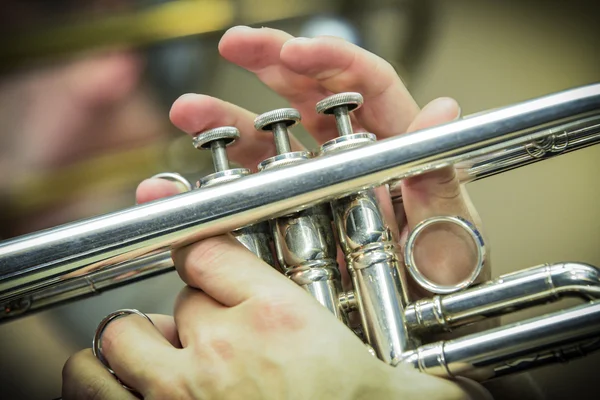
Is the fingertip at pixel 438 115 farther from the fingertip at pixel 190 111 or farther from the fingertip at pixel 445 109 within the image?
the fingertip at pixel 190 111

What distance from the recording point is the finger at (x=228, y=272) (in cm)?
44

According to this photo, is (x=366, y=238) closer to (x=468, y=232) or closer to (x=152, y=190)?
(x=468, y=232)

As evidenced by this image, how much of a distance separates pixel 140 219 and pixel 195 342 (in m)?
0.11

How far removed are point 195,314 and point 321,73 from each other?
10.7 inches

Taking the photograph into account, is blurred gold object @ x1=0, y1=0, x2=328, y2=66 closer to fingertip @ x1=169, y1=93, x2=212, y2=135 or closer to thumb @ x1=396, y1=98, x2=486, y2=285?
fingertip @ x1=169, y1=93, x2=212, y2=135

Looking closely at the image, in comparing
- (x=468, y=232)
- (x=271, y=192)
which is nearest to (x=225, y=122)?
(x=271, y=192)

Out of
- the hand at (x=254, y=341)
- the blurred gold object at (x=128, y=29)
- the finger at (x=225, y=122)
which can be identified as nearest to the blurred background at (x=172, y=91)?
the blurred gold object at (x=128, y=29)

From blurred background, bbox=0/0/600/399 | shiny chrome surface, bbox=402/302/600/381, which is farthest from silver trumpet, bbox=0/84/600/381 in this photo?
blurred background, bbox=0/0/600/399

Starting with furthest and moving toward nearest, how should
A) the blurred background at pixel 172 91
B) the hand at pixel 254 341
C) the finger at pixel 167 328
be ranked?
the blurred background at pixel 172 91 < the finger at pixel 167 328 < the hand at pixel 254 341

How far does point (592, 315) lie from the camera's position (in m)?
0.44

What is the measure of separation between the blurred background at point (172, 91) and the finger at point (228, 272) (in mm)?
314

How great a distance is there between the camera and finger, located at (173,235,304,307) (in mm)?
435

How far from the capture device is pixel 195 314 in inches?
18.0

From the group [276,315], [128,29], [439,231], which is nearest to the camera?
[276,315]
